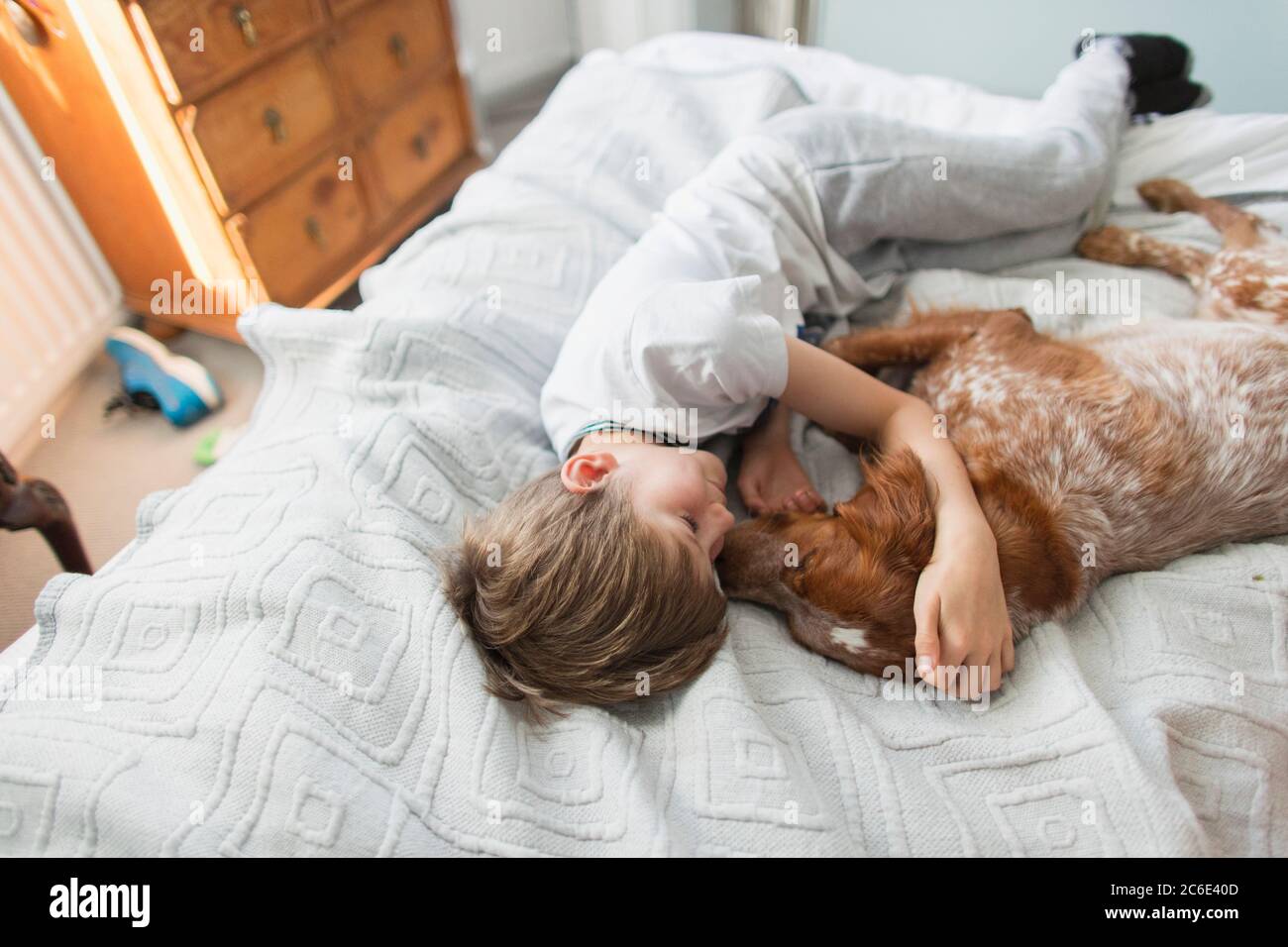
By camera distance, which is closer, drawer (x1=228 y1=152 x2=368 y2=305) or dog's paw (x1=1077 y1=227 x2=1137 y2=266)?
dog's paw (x1=1077 y1=227 x2=1137 y2=266)

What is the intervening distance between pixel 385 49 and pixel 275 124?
63 centimetres

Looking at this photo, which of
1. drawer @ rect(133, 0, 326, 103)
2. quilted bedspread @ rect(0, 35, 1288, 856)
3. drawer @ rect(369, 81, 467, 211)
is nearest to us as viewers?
quilted bedspread @ rect(0, 35, 1288, 856)

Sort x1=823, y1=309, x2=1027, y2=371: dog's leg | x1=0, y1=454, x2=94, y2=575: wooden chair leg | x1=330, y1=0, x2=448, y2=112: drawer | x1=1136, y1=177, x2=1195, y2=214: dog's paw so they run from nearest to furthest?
x1=0, y1=454, x2=94, y2=575: wooden chair leg, x1=823, y1=309, x2=1027, y2=371: dog's leg, x1=1136, y1=177, x2=1195, y2=214: dog's paw, x1=330, y1=0, x2=448, y2=112: drawer

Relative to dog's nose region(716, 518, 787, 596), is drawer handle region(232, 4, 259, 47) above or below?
above

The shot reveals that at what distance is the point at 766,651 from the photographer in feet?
3.74

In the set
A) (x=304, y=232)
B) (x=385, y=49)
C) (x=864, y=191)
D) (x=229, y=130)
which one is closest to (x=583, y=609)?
(x=864, y=191)

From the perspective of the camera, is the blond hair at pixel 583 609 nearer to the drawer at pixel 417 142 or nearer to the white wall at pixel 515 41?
the drawer at pixel 417 142

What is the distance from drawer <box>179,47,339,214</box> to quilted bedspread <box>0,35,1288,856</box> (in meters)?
1.13

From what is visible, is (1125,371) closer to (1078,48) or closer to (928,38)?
(1078,48)

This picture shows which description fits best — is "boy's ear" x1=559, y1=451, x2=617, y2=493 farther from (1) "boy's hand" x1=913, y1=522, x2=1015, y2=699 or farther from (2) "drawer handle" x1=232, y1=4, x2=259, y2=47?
(2) "drawer handle" x1=232, y1=4, x2=259, y2=47

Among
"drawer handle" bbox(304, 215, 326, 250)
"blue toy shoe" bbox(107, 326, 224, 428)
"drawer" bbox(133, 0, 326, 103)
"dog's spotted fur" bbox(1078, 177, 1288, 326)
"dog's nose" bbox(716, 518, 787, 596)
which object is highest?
"drawer" bbox(133, 0, 326, 103)

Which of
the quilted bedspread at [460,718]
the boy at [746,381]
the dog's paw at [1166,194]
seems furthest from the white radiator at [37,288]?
the dog's paw at [1166,194]

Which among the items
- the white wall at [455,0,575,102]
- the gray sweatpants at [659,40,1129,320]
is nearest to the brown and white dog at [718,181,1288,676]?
the gray sweatpants at [659,40,1129,320]

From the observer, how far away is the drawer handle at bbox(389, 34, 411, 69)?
265 cm
